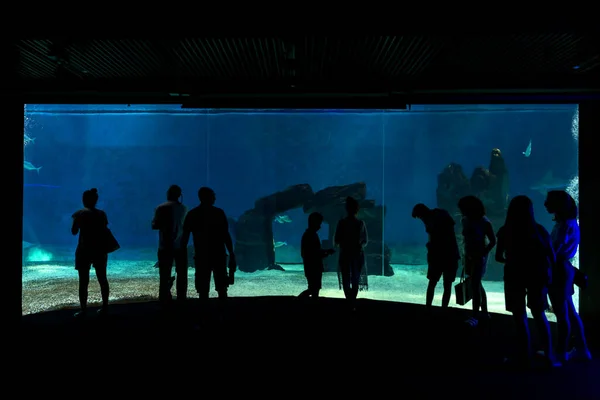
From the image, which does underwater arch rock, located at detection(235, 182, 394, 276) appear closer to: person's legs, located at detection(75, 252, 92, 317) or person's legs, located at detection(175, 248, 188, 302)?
person's legs, located at detection(175, 248, 188, 302)

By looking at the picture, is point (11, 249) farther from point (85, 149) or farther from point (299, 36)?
point (85, 149)

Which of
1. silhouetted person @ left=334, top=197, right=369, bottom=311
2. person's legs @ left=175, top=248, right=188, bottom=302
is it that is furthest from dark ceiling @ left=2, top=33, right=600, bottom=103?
person's legs @ left=175, top=248, right=188, bottom=302

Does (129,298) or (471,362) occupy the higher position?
(471,362)

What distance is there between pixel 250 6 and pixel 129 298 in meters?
7.51

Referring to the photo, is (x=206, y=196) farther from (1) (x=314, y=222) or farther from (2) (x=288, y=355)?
(2) (x=288, y=355)

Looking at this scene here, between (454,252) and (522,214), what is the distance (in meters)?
1.66

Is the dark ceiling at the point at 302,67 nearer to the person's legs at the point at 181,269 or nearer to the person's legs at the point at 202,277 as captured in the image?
the person's legs at the point at 181,269

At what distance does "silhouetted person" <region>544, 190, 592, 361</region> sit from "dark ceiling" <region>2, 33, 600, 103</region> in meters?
1.51

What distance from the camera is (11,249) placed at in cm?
457

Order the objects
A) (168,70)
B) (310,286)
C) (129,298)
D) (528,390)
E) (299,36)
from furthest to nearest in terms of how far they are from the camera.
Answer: (129,298) < (310,286) < (168,70) < (299,36) < (528,390)

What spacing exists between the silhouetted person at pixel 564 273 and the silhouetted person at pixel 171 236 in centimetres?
414

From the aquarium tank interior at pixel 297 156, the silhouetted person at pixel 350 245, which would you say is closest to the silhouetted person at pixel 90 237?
the silhouetted person at pixel 350 245

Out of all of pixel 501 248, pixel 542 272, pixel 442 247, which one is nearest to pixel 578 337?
pixel 542 272

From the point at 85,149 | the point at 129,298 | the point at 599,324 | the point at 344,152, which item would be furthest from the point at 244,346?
the point at 85,149
